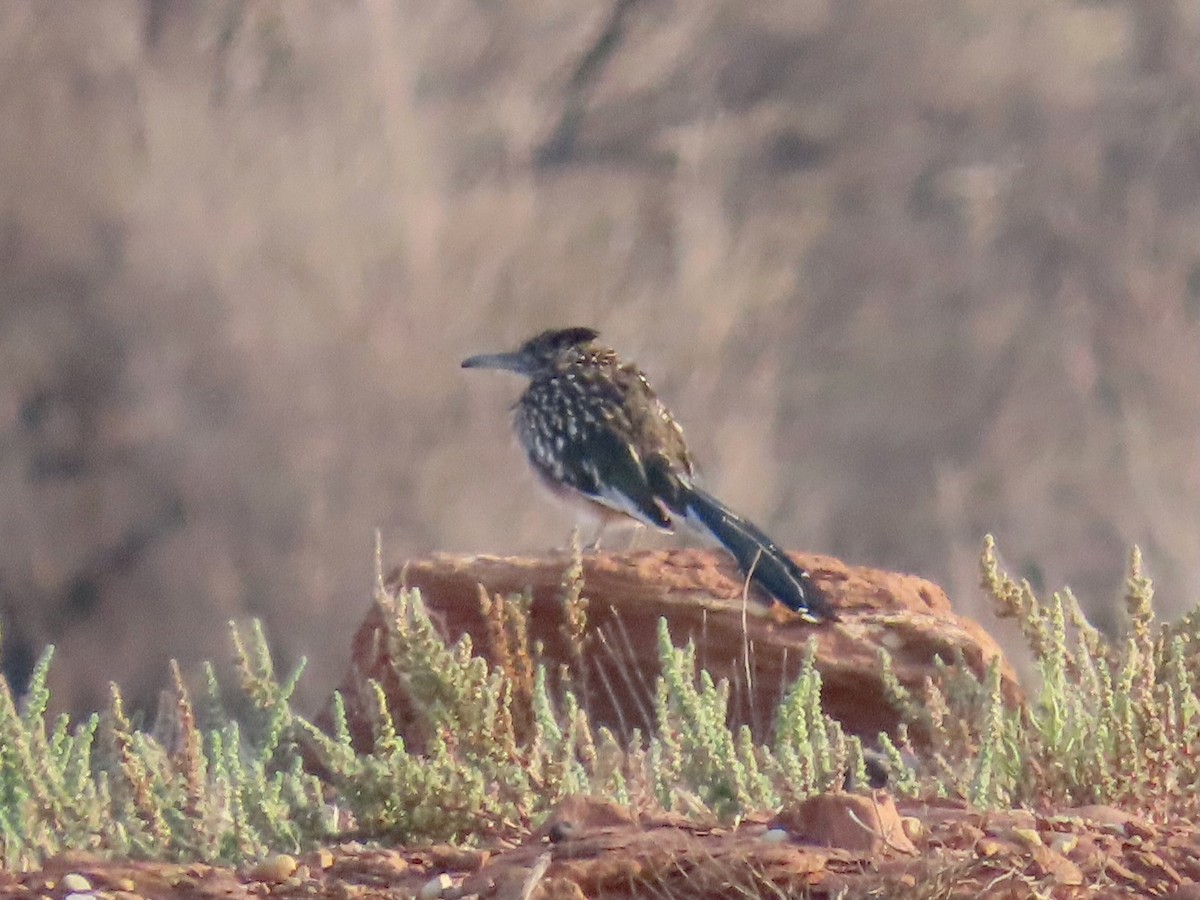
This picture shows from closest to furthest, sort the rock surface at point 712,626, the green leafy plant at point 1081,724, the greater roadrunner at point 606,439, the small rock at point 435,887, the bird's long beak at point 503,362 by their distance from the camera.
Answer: the small rock at point 435,887 → the green leafy plant at point 1081,724 → the rock surface at point 712,626 → the greater roadrunner at point 606,439 → the bird's long beak at point 503,362

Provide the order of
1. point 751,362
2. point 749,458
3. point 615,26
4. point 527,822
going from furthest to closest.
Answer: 1. point 615,26
2. point 751,362
3. point 749,458
4. point 527,822

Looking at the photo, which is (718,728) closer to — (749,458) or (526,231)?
(749,458)

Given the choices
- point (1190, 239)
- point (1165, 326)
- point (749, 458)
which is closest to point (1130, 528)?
point (749, 458)

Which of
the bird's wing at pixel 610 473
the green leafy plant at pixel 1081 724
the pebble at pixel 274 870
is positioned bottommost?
the pebble at pixel 274 870

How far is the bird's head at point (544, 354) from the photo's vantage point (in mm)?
6977

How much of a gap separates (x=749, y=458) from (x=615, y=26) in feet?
17.8

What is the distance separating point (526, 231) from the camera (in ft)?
39.6

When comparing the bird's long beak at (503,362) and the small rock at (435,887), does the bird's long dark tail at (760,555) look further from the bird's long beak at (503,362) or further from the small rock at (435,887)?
the small rock at (435,887)

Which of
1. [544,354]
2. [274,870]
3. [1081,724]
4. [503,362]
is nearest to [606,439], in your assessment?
[544,354]

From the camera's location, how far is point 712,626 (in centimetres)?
554

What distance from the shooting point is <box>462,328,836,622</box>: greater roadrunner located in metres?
6.09

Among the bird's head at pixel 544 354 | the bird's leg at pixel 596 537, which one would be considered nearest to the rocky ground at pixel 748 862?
the bird's leg at pixel 596 537

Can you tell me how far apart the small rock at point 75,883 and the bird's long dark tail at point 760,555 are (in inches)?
103

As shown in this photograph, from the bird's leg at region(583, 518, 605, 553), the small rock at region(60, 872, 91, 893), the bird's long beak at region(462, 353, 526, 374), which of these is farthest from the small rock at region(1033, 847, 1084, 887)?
the bird's long beak at region(462, 353, 526, 374)
